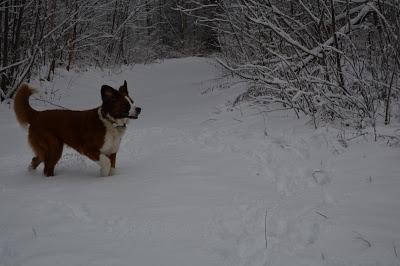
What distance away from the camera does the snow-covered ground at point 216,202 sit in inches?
95.7

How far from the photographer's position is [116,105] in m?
4.54

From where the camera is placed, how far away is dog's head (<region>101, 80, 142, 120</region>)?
4.49 meters

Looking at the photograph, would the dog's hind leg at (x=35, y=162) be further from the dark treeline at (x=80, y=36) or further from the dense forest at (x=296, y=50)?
the dark treeline at (x=80, y=36)

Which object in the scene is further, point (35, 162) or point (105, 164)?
point (35, 162)

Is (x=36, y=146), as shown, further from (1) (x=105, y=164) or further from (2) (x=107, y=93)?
(2) (x=107, y=93)

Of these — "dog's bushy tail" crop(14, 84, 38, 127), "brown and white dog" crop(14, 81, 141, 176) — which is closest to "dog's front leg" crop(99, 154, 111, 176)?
"brown and white dog" crop(14, 81, 141, 176)

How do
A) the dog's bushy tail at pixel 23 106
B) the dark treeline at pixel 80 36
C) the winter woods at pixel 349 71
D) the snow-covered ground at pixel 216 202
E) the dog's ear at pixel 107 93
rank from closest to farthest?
the snow-covered ground at pixel 216 202 < the dog's ear at pixel 107 93 < the dog's bushy tail at pixel 23 106 < the winter woods at pixel 349 71 < the dark treeline at pixel 80 36

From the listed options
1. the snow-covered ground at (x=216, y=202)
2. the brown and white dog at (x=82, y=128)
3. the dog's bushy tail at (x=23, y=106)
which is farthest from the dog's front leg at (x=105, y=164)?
the dog's bushy tail at (x=23, y=106)

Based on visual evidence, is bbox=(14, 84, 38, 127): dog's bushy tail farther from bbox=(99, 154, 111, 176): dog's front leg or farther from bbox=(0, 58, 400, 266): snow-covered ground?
bbox=(99, 154, 111, 176): dog's front leg

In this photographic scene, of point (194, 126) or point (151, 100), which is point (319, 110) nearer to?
point (194, 126)

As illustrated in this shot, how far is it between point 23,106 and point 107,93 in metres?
1.11

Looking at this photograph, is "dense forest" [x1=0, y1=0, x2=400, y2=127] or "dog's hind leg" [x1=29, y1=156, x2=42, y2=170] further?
"dense forest" [x1=0, y1=0, x2=400, y2=127]

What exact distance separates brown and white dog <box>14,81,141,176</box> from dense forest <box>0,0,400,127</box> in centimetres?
182

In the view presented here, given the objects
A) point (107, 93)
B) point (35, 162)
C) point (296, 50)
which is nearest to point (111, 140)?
point (107, 93)
